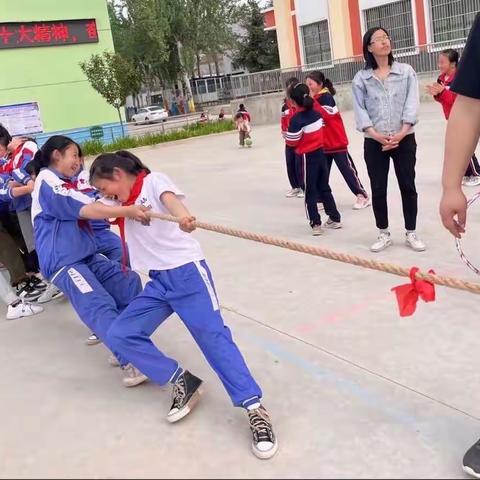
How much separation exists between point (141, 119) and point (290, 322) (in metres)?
35.8

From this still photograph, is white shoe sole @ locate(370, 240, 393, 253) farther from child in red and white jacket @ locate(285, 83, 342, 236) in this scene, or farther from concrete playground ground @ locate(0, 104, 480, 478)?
child in red and white jacket @ locate(285, 83, 342, 236)

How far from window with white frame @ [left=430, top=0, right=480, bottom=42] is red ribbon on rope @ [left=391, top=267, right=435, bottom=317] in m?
20.4

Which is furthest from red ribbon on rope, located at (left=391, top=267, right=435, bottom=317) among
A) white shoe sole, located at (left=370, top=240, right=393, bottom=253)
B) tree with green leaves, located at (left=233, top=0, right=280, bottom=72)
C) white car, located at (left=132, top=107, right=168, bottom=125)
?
tree with green leaves, located at (left=233, top=0, right=280, bottom=72)

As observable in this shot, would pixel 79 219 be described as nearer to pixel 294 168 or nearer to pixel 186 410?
pixel 186 410

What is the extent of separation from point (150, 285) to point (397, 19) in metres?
22.1

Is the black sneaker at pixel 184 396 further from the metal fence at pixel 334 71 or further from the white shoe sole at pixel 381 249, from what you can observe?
the metal fence at pixel 334 71

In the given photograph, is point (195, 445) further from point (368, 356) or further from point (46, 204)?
point (46, 204)

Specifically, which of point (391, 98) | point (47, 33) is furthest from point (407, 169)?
point (47, 33)

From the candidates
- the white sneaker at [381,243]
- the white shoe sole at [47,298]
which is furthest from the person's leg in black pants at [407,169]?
the white shoe sole at [47,298]

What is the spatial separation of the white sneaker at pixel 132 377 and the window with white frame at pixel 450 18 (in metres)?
20.0

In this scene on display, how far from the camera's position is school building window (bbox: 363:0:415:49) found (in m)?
22.3

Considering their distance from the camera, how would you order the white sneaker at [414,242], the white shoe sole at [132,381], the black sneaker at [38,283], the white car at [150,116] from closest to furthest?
the white shoe sole at [132,381] < the white sneaker at [414,242] < the black sneaker at [38,283] < the white car at [150,116]

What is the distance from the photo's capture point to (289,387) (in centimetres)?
310

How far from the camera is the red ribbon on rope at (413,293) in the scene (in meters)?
2.15
